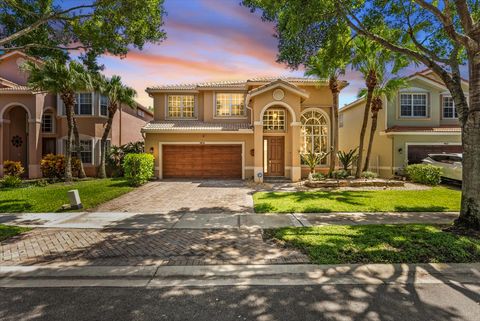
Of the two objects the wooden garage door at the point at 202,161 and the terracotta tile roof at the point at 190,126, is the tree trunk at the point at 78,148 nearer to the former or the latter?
the terracotta tile roof at the point at 190,126

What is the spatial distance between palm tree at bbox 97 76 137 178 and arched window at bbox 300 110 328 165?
1277cm

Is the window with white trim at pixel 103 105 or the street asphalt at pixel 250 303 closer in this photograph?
the street asphalt at pixel 250 303

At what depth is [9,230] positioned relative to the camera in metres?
7.18

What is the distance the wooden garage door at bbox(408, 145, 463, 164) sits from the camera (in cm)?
1848

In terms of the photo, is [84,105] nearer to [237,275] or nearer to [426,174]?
[237,275]

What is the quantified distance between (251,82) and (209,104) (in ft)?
11.7

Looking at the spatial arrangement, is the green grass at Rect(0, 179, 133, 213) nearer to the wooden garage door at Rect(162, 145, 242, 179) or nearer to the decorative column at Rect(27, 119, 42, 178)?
the wooden garage door at Rect(162, 145, 242, 179)

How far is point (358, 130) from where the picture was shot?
22625 millimetres

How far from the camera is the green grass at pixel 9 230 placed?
6.77 m

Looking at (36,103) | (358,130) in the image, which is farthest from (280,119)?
(36,103)

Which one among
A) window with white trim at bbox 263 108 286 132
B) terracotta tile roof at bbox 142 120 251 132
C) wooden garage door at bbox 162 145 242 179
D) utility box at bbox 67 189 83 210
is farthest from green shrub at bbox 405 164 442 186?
utility box at bbox 67 189 83 210

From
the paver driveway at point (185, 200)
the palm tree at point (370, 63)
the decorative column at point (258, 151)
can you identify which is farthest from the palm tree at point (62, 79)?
the palm tree at point (370, 63)

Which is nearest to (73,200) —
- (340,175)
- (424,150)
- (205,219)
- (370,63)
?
(205,219)

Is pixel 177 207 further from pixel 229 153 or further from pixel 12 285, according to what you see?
pixel 229 153
